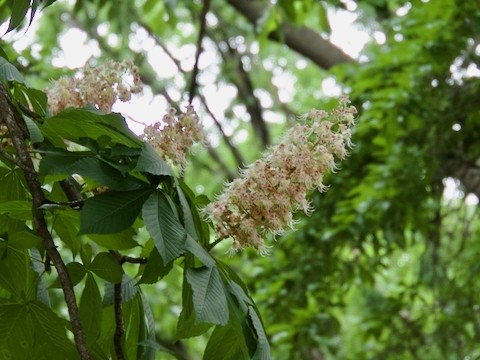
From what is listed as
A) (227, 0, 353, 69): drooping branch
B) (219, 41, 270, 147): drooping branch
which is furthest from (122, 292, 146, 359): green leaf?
(219, 41, 270, 147): drooping branch

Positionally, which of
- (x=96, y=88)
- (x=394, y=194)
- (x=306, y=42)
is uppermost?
(x=306, y=42)

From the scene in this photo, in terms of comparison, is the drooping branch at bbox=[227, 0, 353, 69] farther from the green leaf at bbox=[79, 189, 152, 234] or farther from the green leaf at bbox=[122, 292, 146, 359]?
the green leaf at bbox=[79, 189, 152, 234]

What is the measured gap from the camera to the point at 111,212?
94 centimetres

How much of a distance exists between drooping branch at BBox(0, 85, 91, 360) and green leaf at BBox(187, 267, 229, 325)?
128mm

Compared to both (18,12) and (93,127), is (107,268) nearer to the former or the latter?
(93,127)

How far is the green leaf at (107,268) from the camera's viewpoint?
3.56 feet

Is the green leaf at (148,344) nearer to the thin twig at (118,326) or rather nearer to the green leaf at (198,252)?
the thin twig at (118,326)

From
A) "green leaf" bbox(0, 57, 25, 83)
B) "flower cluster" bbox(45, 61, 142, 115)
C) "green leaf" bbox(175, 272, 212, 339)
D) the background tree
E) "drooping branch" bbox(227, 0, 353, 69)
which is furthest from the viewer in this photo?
"drooping branch" bbox(227, 0, 353, 69)

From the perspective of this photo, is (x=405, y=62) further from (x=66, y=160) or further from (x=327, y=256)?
(x=66, y=160)

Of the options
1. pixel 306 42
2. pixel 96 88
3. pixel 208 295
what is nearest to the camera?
pixel 208 295

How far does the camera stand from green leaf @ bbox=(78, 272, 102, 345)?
3.66 feet

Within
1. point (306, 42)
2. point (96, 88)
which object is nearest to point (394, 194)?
point (306, 42)

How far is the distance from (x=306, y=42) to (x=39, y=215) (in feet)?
11.6

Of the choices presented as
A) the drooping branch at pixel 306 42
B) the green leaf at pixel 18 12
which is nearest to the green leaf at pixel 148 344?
the green leaf at pixel 18 12
